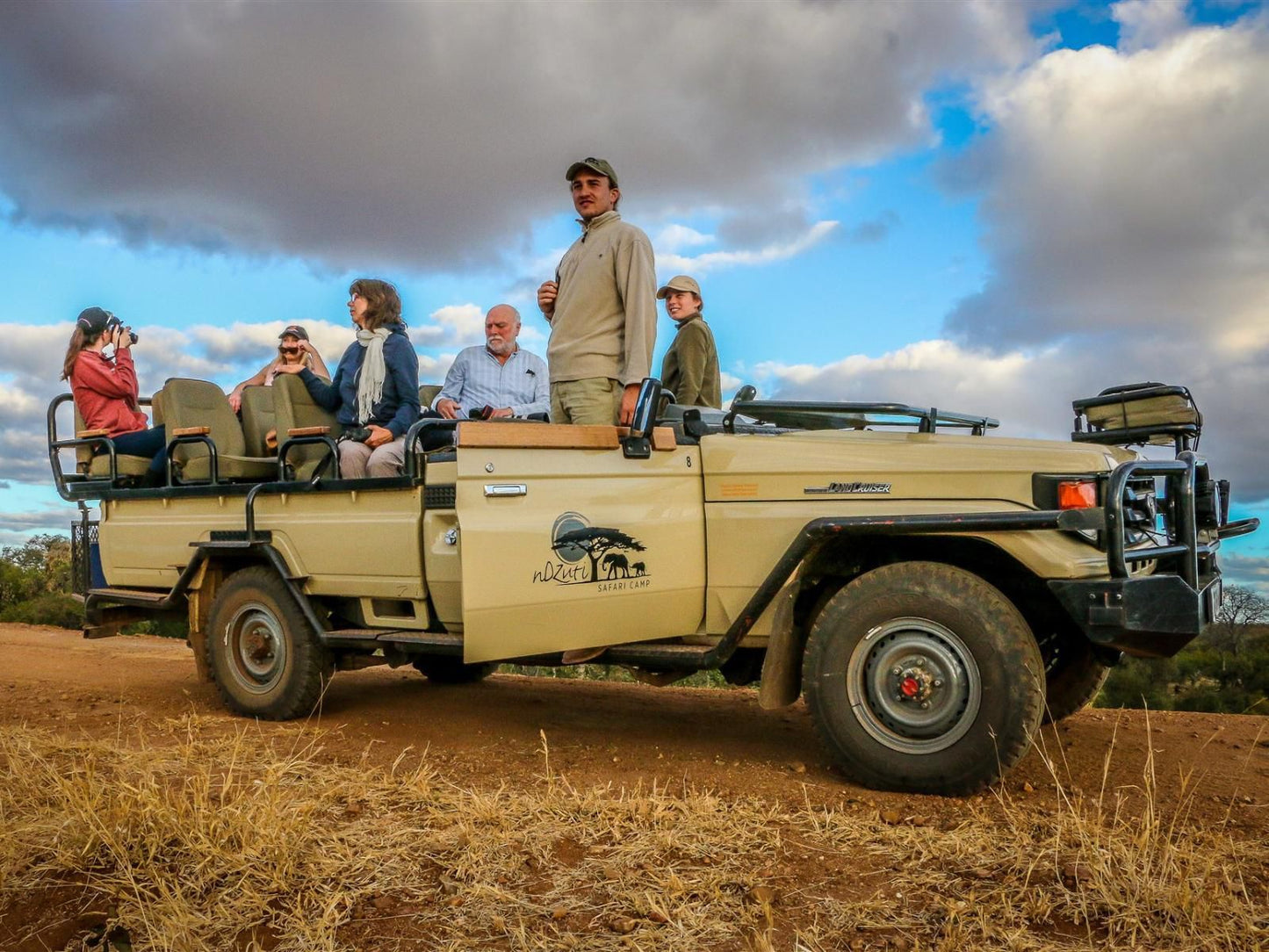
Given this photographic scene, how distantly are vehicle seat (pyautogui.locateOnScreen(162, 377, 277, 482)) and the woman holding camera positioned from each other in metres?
0.26

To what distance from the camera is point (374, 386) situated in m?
7.12

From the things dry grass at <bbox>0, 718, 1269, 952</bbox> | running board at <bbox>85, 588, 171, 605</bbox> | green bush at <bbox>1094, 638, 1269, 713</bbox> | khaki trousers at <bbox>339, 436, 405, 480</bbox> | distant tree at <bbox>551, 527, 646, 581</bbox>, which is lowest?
green bush at <bbox>1094, 638, 1269, 713</bbox>

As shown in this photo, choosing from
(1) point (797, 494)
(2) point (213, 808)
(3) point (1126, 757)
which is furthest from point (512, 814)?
(3) point (1126, 757)

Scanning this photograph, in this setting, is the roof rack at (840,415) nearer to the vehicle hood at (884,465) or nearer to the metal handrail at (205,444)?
the vehicle hood at (884,465)

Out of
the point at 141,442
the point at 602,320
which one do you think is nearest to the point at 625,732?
the point at 602,320

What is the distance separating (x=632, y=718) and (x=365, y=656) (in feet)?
5.71

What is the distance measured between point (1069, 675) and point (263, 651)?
4869 millimetres

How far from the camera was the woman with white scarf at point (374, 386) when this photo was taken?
667cm

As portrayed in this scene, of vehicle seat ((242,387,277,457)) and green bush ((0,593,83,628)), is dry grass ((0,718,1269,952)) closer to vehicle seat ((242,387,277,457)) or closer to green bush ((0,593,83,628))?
vehicle seat ((242,387,277,457))

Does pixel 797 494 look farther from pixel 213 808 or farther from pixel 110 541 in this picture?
pixel 110 541

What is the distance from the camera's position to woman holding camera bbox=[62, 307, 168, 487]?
7.93 metres

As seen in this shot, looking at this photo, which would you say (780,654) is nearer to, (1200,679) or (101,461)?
(101,461)

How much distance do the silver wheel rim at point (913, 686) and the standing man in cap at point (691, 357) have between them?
7.73 feet

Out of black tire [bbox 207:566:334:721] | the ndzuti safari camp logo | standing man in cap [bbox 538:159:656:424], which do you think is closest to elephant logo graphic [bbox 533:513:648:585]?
the ndzuti safari camp logo
